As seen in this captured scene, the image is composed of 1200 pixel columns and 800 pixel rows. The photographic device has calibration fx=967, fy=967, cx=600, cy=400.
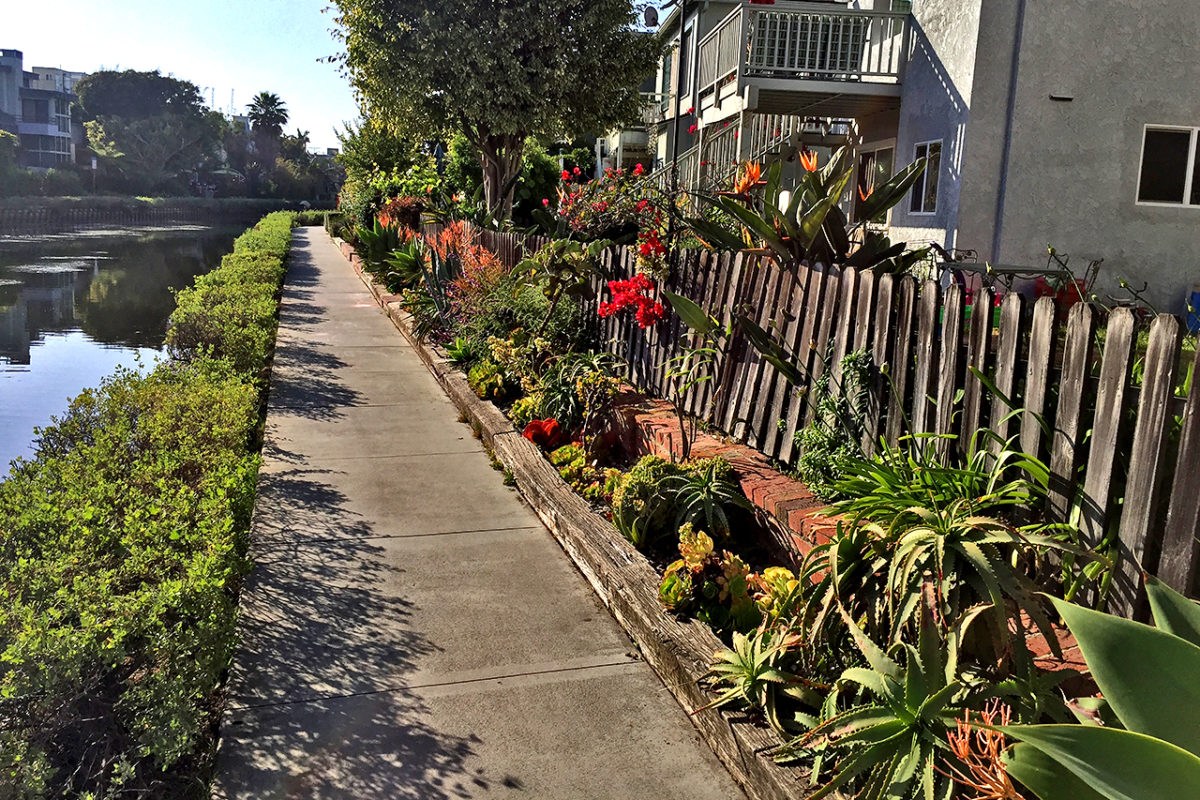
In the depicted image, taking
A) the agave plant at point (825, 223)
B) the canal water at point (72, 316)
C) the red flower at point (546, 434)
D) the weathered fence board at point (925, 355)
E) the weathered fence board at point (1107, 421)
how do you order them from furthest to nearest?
the canal water at point (72, 316), the red flower at point (546, 434), the agave plant at point (825, 223), the weathered fence board at point (925, 355), the weathered fence board at point (1107, 421)

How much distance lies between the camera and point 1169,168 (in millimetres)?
11867

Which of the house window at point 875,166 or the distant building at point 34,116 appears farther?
the distant building at point 34,116

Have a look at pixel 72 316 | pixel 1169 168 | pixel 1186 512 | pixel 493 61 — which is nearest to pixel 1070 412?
pixel 1186 512

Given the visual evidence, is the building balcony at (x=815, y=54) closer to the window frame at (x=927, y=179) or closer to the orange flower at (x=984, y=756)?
the window frame at (x=927, y=179)

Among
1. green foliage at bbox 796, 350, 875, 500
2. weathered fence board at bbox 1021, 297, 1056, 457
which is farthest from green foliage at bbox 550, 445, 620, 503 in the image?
weathered fence board at bbox 1021, 297, 1056, 457

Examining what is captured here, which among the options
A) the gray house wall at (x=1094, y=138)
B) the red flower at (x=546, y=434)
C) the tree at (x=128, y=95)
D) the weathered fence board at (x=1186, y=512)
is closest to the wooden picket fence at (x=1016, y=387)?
the weathered fence board at (x=1186, y=512)

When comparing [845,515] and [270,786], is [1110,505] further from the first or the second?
[270,786]

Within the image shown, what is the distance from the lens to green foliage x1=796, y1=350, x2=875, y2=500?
13.3ft

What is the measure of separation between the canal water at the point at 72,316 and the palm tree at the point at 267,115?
74697 mm

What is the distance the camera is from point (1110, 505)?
2.89 metres

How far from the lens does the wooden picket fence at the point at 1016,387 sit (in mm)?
2697

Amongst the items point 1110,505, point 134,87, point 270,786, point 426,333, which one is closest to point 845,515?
point 1110,505

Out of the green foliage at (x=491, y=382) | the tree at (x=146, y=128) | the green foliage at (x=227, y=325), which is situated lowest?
the green foliage at (x=491, y=382)

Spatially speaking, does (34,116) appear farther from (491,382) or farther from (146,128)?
(491,382)
